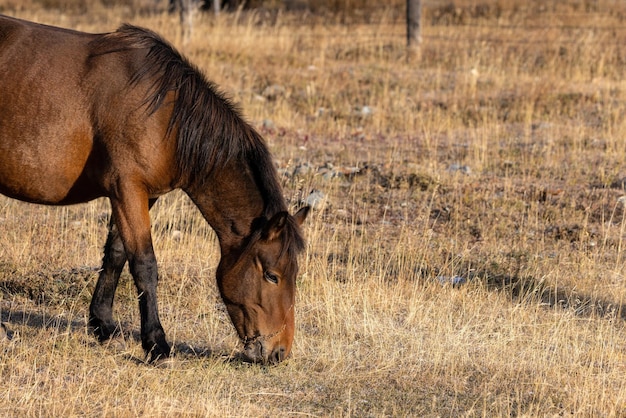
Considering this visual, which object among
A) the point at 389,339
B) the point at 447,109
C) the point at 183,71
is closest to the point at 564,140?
the point at 447,109

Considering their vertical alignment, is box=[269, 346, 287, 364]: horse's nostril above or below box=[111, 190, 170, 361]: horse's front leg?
below

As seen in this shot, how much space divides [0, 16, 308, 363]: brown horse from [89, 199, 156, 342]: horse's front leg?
0.47 m

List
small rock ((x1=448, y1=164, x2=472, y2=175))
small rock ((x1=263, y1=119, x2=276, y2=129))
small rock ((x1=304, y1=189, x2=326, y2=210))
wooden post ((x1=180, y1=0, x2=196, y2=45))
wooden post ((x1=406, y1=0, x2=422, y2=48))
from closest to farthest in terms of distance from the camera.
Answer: small rock ((x1=304, y1=189, x2=326, y2=210)) < small rock ((x1=448, y1=164, x2=472, y2=175)) < small rock ((x1=263, y1=119, x2=276, y2=129)) < wooden post ((x1=180, y1=0, x2=196, y2=45)) < wooden post ((x1=406, y1=0, x2=422, y2=48))

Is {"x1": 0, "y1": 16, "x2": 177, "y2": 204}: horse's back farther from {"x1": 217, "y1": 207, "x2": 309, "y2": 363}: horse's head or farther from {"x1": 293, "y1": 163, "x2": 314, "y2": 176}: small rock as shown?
{"x1": 293, "y1": 163, "x2": 314, "y2": 176}: small rock

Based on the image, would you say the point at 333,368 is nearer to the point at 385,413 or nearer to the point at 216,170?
the point at 385,413

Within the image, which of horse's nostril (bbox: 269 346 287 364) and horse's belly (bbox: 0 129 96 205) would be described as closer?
horse's nostril (bbox: 269 346 287 364)

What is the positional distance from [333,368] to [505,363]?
3.32ft

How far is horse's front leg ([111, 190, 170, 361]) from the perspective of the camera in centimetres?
510

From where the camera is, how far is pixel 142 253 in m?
5.15

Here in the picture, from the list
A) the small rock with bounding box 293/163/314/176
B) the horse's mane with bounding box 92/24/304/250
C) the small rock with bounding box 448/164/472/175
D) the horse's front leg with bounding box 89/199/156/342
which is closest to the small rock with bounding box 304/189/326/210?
the small rock with bounding box 293/163/314/176

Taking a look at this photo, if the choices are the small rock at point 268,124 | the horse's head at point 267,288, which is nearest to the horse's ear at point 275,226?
the horse's head at point 267,288

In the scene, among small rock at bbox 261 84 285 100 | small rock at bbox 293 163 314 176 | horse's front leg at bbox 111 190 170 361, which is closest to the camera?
horse's front leg at bbox 111 190 170 361

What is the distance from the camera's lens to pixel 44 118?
207 inches

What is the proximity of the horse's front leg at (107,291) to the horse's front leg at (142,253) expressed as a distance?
567 millimetres
